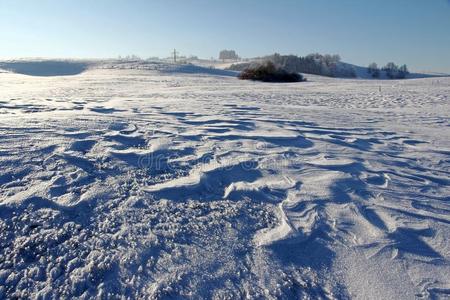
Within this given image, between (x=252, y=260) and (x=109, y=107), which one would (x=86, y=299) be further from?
(x=109, y=107)

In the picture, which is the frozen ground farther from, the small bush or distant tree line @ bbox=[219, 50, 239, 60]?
distant tree line @ bbox=[219, 50, 239, 60]

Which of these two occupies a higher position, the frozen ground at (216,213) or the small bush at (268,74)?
the small bush at (268,74)

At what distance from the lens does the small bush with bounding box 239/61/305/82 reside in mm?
19047

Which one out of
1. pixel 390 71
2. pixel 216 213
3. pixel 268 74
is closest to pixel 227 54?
pixel 390 71

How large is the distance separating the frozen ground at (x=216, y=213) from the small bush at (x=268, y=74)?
15202 mm

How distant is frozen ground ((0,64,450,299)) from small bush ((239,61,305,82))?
15202 mm

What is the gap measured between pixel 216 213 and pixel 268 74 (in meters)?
17.9

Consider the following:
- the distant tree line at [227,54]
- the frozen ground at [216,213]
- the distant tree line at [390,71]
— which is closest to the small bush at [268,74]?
the frozen ground at [216,213]

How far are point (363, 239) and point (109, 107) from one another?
536 centimetres

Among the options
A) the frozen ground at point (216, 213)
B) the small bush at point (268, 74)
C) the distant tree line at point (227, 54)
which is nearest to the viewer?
the frozen ground at point (216, 213)

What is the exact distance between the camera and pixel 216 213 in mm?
2436

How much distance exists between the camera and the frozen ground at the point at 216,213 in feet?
5.85

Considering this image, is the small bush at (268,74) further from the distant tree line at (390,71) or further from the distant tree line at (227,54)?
the distant tree line at (227,54)

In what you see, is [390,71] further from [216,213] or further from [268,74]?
[216,213]
